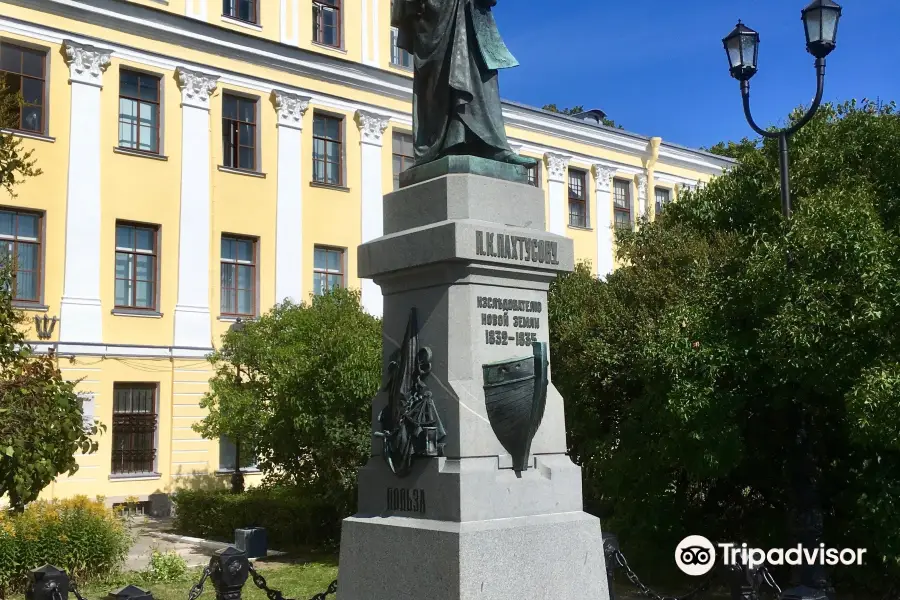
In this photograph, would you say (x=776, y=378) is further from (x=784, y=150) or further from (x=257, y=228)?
(x=257, y=228)

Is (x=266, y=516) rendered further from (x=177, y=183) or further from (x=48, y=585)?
(x=48, y=585)

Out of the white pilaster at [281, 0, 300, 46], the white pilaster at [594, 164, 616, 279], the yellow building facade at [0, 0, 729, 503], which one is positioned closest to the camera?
the yellow building facade at [0, 0, 729, 503]

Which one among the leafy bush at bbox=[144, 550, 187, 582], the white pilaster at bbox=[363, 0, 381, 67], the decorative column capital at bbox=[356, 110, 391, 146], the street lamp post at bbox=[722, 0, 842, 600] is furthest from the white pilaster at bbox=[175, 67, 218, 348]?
the street lamp post at bbox=[722, 0, 842, 600]

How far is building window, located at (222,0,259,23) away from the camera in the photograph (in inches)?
1079

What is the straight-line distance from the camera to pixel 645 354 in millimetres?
12469

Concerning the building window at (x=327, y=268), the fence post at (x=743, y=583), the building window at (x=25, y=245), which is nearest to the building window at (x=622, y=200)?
the building window at (x=327, y=268)

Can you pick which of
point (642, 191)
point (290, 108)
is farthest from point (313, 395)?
point (642, 191)

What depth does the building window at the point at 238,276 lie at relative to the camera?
2691cm

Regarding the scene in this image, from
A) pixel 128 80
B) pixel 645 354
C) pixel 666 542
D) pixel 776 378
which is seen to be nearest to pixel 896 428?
pixel 776 378

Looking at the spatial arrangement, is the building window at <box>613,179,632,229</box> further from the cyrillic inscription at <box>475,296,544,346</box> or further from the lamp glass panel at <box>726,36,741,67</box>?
the cyrillic inscription at <box>475,296,544,346</box>

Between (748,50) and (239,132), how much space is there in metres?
17.2

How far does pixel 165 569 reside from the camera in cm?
1478

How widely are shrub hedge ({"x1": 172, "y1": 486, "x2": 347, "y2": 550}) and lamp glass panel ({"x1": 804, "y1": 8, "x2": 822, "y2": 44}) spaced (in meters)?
10.6

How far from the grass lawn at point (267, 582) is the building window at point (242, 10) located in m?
16.4
